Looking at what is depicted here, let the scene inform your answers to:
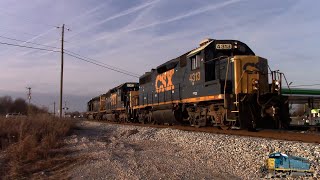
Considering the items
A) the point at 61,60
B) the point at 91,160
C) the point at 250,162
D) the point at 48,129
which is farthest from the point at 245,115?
the point at 61,60

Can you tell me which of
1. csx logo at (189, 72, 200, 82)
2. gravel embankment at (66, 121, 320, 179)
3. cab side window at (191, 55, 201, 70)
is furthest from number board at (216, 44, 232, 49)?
gravel embankment at (66, 121, 320, 179)

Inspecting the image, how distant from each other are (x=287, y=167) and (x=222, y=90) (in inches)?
303

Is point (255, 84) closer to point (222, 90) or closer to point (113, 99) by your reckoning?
point (222, 90)

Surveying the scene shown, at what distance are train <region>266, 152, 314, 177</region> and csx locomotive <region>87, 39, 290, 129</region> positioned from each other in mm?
6359

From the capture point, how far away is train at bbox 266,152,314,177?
258 inches

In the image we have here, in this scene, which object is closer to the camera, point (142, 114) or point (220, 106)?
point (220, 106)

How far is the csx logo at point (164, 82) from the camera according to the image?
2050 cm

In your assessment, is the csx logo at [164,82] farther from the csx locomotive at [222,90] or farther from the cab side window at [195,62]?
the cab side window at [195,62]

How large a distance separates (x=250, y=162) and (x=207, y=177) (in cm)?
145

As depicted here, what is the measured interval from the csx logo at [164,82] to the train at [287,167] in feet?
44.0

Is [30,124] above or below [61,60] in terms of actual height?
below

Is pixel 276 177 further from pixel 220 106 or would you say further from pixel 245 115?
pixel 220 106

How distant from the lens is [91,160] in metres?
8.97

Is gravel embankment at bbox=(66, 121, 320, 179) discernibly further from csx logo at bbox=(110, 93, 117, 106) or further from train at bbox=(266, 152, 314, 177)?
csx logo at bbox=(110, 93, 117, 106)
